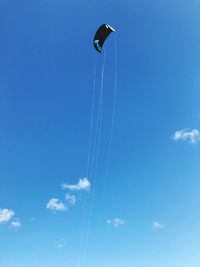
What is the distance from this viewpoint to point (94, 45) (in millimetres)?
40719

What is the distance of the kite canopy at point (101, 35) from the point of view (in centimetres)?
3947

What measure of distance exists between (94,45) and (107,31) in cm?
205

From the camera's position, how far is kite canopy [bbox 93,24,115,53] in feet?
129

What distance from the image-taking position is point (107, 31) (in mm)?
39750

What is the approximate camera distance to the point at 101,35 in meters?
40.3
